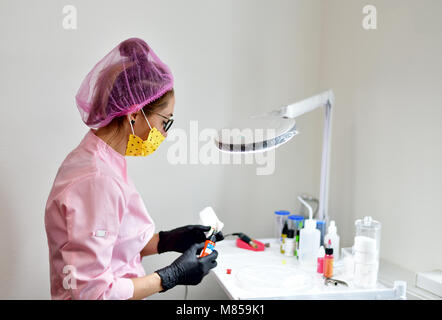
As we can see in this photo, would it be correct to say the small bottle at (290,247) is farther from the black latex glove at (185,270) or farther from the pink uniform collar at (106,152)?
the pink uniform collar at (106,152)

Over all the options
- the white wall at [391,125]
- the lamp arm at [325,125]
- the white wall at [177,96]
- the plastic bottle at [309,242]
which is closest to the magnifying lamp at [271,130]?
the lamp arm at [325,125]

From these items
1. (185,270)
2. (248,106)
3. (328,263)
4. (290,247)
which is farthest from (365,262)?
(248,106)

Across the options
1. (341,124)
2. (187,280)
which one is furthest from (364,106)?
(187,280)

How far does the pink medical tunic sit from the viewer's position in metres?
0.88

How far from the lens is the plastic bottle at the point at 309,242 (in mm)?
1422

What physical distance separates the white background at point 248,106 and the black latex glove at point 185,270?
0.64 meters

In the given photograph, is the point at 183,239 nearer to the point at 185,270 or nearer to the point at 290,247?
the point at 185,270

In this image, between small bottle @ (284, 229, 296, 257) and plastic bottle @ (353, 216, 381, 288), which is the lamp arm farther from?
plastic bottle @ (353, 216, 381, 288)

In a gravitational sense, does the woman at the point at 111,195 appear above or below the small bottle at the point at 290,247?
above

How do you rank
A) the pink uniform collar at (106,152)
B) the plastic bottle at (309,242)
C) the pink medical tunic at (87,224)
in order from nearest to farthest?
1. the pink medical tunic at (87,224)
2. the pink uniform collar at (106,152)
3. the plastic bottle at (309,242)

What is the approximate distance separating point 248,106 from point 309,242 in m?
0.71

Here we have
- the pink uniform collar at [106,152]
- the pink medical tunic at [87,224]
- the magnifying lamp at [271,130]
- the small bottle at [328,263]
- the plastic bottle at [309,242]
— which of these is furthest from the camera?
the plastic bottle at [309,242]

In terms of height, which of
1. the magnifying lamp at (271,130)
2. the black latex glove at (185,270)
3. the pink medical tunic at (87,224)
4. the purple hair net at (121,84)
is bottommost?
the black latex glove at (185,270)

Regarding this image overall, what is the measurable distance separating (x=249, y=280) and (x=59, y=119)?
3.24 ft
